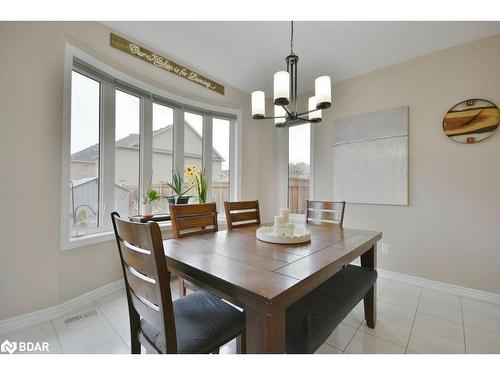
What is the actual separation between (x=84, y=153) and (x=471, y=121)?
3.78 metres

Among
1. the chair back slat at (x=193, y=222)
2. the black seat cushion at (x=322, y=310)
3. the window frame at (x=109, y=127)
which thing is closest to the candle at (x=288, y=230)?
the black seat cushion at (x=322, y=310)

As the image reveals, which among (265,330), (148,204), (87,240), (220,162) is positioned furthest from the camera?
(220,162)

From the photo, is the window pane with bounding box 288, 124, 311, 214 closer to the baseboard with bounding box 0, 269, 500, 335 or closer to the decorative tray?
the baseboard with bounding box 0, 269, 500, 335

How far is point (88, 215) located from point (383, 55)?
353 cm

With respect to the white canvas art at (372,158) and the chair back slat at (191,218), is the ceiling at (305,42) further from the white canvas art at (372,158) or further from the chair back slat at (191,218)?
the chair back slat at (191,218)

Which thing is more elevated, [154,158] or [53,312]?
[154,158]

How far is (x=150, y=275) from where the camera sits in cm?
83

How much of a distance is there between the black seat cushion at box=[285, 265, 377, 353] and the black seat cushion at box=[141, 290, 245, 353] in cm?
27

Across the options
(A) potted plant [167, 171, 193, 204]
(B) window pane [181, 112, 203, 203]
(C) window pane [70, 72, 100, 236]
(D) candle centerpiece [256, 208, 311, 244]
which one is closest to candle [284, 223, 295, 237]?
(D) candle centerpiece [256, 208, 311, 244]

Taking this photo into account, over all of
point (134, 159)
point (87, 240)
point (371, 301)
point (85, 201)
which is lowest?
point (371, 301)

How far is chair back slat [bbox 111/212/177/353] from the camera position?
0.79 m

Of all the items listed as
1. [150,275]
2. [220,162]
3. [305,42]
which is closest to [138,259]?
[150,275]

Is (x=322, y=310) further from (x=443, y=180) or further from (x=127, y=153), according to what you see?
(x=127, y=153)

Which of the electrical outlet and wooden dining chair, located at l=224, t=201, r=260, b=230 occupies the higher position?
wooden dining chair, located at l=224, t=201, r=260, b=230
